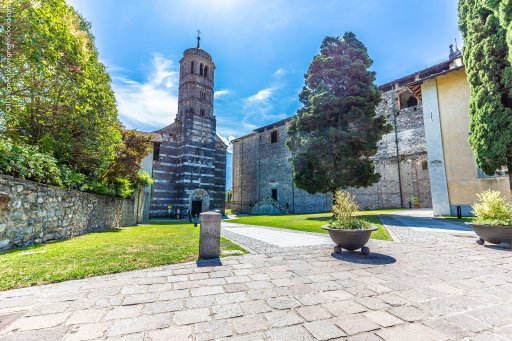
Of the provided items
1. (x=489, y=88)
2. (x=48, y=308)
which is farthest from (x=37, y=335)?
(x=489, y=88)

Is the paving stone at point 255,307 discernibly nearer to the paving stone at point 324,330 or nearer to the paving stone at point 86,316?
the paving stone at point 324,330

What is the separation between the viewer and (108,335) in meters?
2.04

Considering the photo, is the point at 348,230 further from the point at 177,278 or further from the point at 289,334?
the point at 177,278

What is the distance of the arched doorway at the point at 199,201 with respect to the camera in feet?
92.4

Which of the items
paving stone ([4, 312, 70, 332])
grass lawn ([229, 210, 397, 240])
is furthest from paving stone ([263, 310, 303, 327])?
grass lawn ([229, 210, 397, 240])

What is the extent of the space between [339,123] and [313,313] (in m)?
14.1

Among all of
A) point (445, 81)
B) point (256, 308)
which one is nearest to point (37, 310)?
point (256, 308)

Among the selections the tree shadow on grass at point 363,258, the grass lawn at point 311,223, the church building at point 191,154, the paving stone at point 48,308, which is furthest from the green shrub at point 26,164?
the church building at point 191,154

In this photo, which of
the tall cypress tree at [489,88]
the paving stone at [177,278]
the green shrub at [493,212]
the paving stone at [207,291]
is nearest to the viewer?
the paving stone at [207,291]

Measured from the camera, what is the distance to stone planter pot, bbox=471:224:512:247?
5.37m

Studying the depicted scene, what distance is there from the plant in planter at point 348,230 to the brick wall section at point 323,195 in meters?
20.6

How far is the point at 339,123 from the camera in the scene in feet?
49.0

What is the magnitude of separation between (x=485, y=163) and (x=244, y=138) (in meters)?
31.1

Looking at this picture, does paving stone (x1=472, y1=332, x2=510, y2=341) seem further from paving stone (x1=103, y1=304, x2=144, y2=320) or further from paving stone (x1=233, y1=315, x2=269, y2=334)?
paving stone (x1=103, y1=304, x2=144, y2=320)
